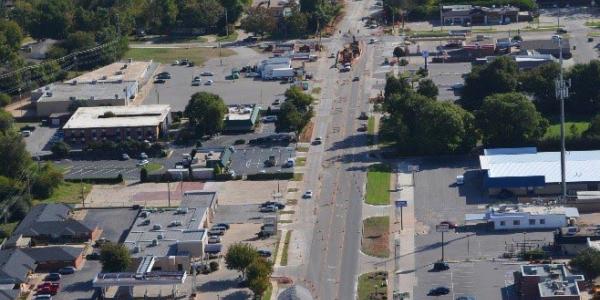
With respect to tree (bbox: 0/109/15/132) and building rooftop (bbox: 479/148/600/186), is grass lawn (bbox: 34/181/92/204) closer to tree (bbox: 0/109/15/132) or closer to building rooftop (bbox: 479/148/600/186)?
tree (bbox: 0/109/15/132)

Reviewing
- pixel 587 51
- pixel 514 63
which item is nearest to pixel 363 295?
pixel 514 63

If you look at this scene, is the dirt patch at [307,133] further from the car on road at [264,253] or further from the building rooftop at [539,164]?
the car on road at [264,253]

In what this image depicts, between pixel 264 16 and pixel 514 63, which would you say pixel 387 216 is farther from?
pixel 264 16

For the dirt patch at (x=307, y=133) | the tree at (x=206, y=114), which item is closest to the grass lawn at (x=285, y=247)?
the dirt patch at (x=307, y=133)

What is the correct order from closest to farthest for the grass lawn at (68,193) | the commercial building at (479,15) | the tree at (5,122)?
the grass lawn at (68,193)
the tree at (5,122)
the commercial building at (479,15)

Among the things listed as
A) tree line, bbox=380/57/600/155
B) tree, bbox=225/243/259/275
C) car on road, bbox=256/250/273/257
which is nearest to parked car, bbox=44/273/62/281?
tree, bbox=225/243/259/275
